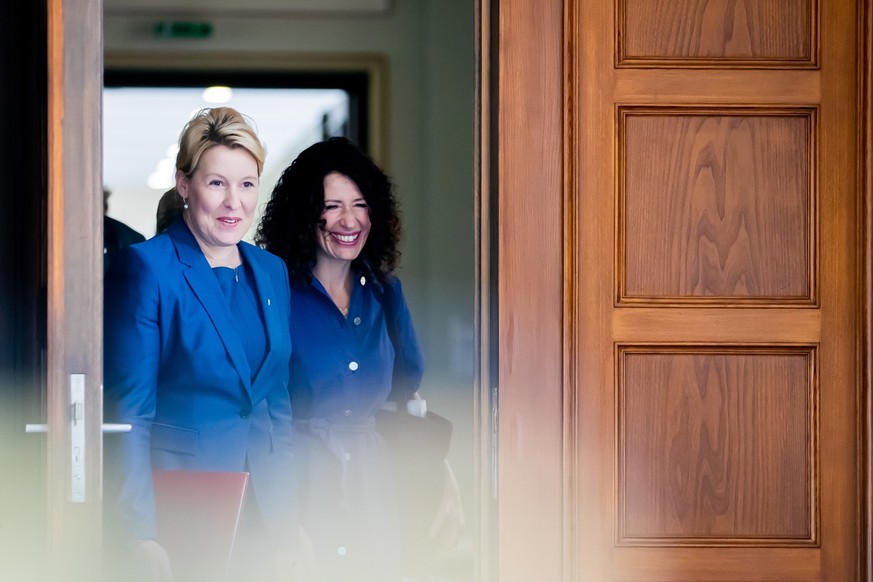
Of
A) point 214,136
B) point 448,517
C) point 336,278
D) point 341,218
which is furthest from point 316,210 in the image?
point 448,517

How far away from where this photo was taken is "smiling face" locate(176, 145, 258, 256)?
8.20 ft

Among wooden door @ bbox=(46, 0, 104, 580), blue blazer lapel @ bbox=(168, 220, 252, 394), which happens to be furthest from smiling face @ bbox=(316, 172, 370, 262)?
wooden door @ bbox=(46, 0, 104, 580)

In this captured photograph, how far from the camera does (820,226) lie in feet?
7.18

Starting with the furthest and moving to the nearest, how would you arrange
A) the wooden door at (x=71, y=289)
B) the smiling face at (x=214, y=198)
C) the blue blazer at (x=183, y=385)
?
the smiling face at (x=214, y=198), the blue blazer at (x=183, y=385), the wooden door at (x=71, y=289)

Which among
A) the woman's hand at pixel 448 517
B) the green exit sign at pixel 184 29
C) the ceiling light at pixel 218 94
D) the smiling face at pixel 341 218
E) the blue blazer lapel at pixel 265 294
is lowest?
the woman's hand at pixel 448 517

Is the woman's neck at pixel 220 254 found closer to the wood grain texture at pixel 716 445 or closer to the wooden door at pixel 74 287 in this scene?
the wooden door at pixel 74 287

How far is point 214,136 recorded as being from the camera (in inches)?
98.8

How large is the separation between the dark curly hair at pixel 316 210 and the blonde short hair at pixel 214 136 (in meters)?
0.10

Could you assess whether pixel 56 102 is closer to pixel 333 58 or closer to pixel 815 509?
pixel 333 58

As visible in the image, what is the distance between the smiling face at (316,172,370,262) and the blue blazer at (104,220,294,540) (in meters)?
0.20

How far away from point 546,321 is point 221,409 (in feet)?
2.92

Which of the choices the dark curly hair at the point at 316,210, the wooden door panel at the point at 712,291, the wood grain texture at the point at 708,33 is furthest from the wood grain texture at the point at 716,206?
the dark curly hair at the point at 316,210

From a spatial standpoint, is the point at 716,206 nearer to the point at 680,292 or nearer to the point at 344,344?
the point at 680,292

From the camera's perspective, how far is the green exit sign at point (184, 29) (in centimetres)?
255
